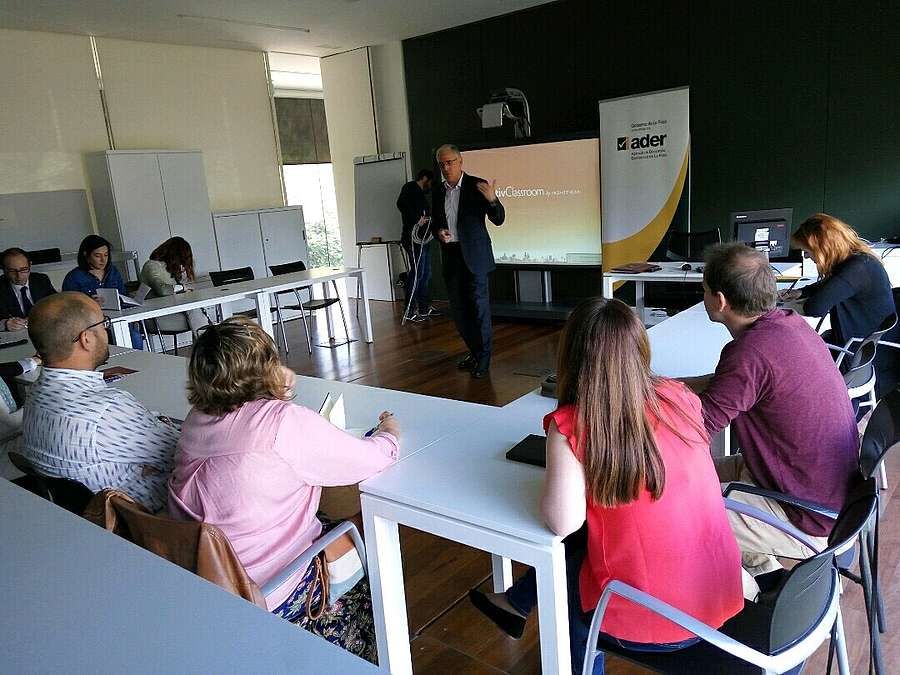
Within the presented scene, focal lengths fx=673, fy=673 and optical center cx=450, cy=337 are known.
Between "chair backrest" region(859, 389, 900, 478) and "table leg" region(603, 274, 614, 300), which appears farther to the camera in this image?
"table leg" region(603, 274, 614, 300)

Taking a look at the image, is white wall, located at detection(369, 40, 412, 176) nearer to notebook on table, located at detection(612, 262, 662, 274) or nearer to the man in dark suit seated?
notebook on table, located at detection(612, 262, 662, 274)

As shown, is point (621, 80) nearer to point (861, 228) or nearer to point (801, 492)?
point (861, 228)

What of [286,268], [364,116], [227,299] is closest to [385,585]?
[227,299]

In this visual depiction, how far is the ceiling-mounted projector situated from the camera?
6.50m

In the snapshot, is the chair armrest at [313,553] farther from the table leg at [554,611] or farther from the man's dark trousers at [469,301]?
the man's dark trousers at [469,301]

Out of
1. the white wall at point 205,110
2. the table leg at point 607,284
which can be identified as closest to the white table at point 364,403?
the table leg at point 607,284

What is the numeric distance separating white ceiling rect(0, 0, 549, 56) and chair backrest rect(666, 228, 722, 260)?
2.83 metres

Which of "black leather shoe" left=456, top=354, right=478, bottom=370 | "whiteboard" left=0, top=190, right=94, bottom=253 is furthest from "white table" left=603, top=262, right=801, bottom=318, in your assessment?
"whiteboard" left=0, top=190, right=94, bottom=253

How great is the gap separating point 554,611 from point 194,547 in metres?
0.75

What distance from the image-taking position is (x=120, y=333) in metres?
4.68

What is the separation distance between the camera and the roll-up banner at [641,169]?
5.90 m

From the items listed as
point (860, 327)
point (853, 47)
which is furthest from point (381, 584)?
point (853, 47)

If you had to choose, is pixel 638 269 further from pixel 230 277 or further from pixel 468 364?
pixel 230 277

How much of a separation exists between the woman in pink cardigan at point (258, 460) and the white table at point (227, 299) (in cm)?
342
